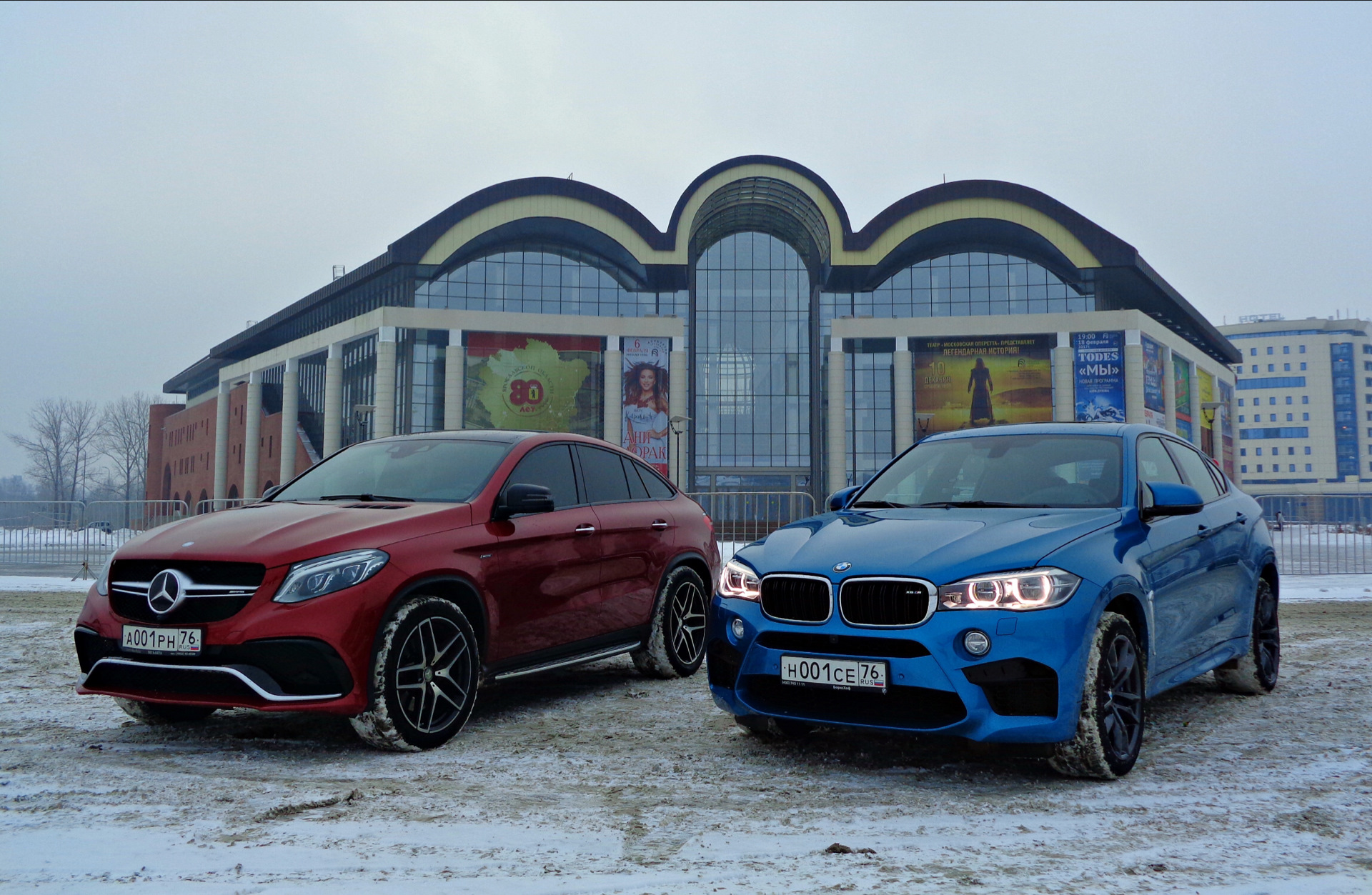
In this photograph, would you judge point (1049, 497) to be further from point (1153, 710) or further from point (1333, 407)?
point (1333, 407)

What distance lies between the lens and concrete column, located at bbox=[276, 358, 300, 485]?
5697 cm

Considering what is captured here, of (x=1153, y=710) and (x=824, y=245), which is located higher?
(x=824, y=245)

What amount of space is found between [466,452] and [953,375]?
4748 cm

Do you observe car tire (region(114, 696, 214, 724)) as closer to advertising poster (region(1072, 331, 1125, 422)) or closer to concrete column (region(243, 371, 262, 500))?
advertising poster (region(1072, 331, 1125, 422))

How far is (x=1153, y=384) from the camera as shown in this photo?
5172cm

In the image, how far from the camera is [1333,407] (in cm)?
13200

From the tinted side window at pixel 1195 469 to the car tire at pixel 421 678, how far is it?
4108mm

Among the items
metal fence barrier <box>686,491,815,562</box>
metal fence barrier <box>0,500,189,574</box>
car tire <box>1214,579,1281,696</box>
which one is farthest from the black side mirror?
metal fence barrier <box>0,500,189,574</box>

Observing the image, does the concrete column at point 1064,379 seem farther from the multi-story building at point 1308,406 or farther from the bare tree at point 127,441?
the multi-story building at point 1308,406

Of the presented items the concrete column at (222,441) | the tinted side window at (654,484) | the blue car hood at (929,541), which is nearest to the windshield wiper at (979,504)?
the blue car hood at (929,541)

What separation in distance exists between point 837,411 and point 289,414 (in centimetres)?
3034

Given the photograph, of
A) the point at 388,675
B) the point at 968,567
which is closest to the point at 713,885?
the point at 968,567

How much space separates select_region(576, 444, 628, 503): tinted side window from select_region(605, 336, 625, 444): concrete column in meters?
43.3

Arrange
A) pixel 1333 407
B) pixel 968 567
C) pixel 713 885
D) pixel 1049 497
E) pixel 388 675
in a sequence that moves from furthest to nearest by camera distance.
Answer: pixel 1333 407, pixel 1049 497, pixel 388 675, pixel 968 567, pixel 713 885
